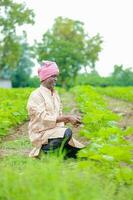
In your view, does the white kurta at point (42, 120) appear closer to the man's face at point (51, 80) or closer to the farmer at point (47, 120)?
the farmer at point (47, 120)

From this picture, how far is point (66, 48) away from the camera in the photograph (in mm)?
63812

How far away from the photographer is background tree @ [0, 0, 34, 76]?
47.8 m

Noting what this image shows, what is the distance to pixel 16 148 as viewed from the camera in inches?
354

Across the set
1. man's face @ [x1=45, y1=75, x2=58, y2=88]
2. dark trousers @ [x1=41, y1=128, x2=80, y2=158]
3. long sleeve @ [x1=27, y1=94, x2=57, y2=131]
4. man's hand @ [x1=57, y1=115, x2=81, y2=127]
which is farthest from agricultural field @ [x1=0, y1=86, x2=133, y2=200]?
man's face @ [x1=45, y1=75, x2=58, y2=88]

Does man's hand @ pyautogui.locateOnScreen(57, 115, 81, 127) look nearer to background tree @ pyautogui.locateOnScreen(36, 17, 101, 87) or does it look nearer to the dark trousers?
the dark trousers

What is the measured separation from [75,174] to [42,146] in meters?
2.97

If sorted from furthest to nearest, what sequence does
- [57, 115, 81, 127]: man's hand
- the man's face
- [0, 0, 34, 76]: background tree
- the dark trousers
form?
1. [0, 0, 34, 76]: background tree
2. the man's face
3. the dark trousers
4. [57, 115, 81, 127]: man's hand

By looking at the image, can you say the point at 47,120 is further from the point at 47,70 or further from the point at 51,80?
the point at 47,70

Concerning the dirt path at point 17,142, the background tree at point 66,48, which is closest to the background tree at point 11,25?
the background tree at point 66,48

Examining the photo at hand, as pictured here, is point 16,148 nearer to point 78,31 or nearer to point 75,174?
point 75,174

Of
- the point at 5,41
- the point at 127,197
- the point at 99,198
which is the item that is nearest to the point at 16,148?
the point at 127,197

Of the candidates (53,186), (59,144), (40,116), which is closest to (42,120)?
(40,116)

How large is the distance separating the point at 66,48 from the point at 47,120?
56.7 metres

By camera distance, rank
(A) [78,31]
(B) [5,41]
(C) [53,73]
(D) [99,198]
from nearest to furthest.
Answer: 1. (D) [99,198]
2. (C) [53,73]
3. (B) [5,41]
4. (A) [78,31]
